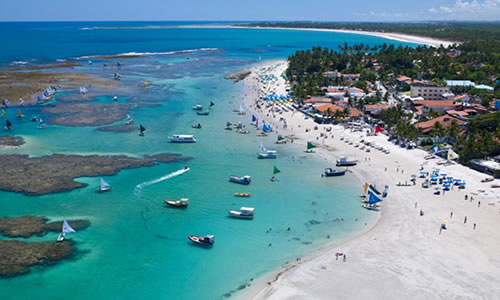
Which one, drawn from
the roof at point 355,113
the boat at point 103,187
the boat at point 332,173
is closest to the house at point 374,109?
the roof at point 355,113

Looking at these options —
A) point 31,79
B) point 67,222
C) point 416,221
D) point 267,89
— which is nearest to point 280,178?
point 416,221

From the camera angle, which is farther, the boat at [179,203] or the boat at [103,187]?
the boat at [103,187]

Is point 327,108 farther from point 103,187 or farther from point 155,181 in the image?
point 103,187

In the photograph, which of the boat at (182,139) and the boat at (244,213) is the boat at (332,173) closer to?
the boat at (244,213)

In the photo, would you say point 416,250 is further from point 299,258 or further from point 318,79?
point 318,79

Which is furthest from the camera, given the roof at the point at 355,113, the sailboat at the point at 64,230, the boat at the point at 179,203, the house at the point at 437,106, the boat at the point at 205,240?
the roof at the point at 355,113

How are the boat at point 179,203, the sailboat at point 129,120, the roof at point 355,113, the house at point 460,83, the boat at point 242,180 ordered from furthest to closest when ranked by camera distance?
the house at point 460,83
the roof at point 355,113
the sailboat at point 129,120
the boat at point 242,180
the boat at point 179,203

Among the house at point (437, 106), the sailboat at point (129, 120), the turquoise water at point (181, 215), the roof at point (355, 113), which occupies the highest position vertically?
the house at point (437, 106)
